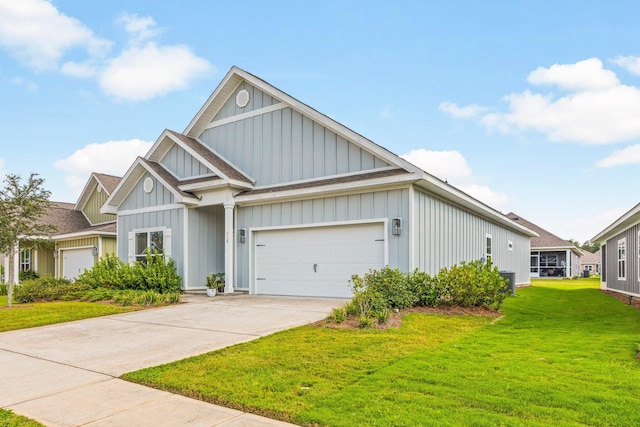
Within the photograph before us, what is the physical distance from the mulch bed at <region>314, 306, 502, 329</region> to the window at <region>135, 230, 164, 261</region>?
882 centimetres

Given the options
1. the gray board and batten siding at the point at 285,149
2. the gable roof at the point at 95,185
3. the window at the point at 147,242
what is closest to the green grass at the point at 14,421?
the gray board and batten siding at the point at 285,149

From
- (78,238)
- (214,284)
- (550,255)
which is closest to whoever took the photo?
(214,284)

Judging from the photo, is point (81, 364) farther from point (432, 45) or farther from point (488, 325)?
point (432, 45)

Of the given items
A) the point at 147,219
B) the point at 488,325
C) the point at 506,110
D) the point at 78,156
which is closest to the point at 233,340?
the point at 488,325

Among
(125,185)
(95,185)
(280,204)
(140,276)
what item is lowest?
(140,276)

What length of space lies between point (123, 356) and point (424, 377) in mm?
4052

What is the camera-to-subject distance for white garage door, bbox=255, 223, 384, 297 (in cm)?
1193

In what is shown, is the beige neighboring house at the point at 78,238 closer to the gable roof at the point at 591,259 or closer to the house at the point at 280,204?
the house at the point at 280,204

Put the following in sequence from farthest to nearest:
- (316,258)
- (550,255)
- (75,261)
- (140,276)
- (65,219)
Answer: (550,255)
(65,219)
(75,261)
(140,276)
(316,258)

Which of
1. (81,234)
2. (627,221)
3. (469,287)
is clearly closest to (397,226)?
(469,287)

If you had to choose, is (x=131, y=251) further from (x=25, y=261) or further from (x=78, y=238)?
(x=25, y=261)

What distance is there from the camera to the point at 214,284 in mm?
13969

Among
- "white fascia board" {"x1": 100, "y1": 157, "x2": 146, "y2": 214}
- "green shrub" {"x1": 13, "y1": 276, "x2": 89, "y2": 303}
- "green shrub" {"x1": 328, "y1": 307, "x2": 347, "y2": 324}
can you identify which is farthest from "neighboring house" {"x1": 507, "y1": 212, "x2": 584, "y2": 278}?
"green shrub" {"x1": 13, "y1": 276, "x2": 89, "y2": 303}

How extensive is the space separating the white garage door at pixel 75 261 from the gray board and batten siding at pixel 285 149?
955 cm
